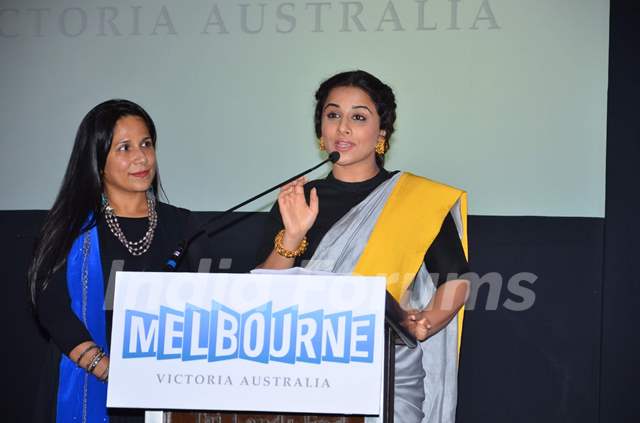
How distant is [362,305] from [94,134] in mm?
1010

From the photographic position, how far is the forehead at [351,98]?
95.2 inches

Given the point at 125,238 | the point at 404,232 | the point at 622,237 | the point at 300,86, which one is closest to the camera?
the point at 125,238

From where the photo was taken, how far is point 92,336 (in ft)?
7.06

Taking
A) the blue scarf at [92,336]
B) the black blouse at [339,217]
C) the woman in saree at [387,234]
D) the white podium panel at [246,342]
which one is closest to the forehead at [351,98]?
the woman in saree at [387,234]

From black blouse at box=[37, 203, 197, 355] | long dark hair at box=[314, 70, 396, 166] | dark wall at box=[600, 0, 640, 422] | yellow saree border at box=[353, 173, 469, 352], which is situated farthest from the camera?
dark wall at box=[600, 0, 640, 422]

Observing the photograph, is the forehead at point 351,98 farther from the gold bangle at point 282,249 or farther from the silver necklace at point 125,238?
the silver necklace at point 125,238

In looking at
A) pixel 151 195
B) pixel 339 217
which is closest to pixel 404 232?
pixel 339 217

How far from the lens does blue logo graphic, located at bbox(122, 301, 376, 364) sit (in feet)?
5.27

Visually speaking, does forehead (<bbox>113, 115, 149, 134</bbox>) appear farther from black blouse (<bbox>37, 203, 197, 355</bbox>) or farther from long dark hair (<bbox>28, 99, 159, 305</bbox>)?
black blouse (<bbox>37, 203, 197, 355</bbox>)

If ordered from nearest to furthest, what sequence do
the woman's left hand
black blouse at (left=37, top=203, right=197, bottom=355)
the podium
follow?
the podium
the woman's left hand
black blouse at (left=37, top=203, right=197, bottom=355)

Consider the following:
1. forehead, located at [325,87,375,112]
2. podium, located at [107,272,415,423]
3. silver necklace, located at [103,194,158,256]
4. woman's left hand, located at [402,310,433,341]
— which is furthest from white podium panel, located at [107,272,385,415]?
forehead, located at [325,87,375,112]

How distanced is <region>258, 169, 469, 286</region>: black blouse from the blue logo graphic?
0.73m

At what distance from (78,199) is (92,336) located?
0.36 metres

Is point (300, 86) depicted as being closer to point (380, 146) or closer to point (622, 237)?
point (380, 146)
